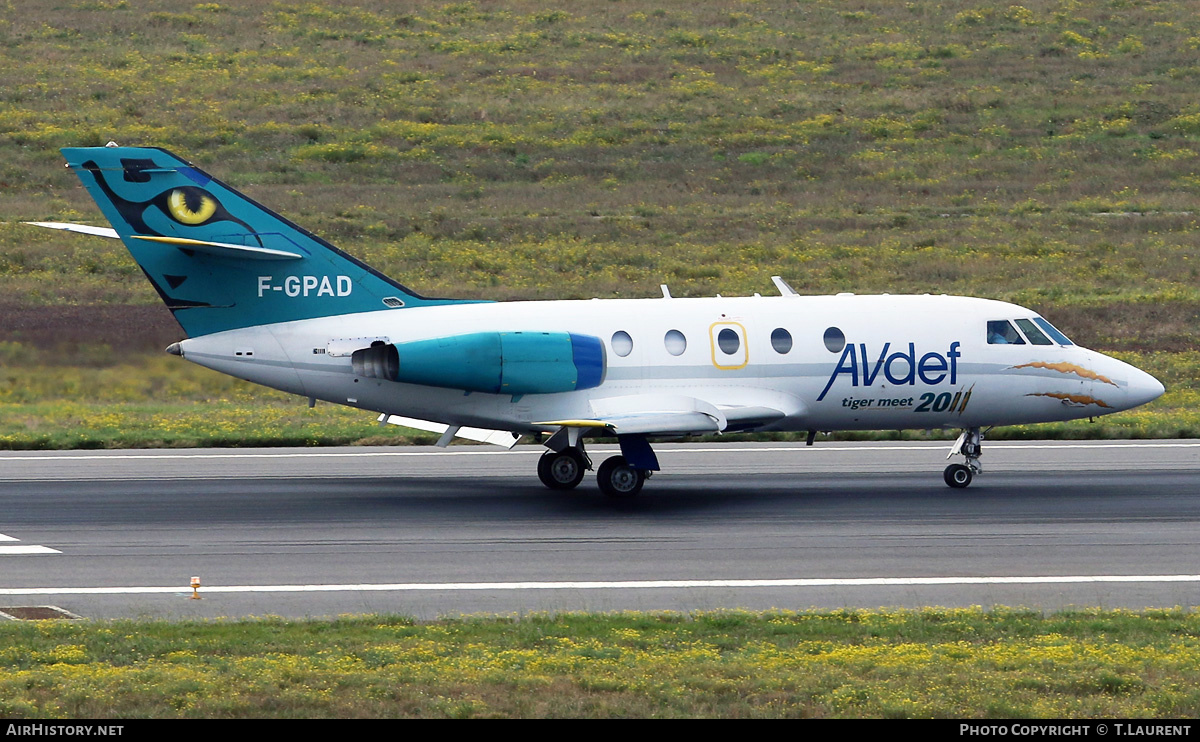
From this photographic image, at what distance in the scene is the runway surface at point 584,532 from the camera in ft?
52.0

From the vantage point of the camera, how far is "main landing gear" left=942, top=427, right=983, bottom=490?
23.0 meters

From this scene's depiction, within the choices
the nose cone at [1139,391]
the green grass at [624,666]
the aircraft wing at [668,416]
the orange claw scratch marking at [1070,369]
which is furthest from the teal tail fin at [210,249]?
the nose cone at [1139,391]

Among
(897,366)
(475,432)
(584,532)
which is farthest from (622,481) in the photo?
(897,366)

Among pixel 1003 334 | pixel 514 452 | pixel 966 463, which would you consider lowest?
pixel 966 463

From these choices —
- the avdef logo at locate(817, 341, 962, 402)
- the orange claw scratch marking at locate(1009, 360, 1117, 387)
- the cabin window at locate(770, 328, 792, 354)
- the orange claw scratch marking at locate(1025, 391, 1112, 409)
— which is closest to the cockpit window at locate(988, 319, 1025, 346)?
the orange claw scratch marking at locate(1009, 360, 1117, 387)

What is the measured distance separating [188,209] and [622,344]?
6892 mm

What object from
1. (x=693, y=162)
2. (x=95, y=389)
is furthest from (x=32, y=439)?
(x=693, y=162)

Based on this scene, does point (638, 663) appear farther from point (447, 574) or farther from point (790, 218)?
point (790, 218)

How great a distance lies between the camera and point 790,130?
66500 mm

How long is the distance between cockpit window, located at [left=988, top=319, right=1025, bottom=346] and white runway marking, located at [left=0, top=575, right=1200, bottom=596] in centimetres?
703

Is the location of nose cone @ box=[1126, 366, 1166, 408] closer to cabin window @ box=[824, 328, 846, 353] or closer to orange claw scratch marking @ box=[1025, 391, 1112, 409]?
orange claw scratch marking @ box=[1025, 391, 1112, 409]

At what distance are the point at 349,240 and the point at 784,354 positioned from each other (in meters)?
32.8

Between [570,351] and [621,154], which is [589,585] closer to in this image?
[570,351]

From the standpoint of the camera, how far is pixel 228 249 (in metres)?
21.3
